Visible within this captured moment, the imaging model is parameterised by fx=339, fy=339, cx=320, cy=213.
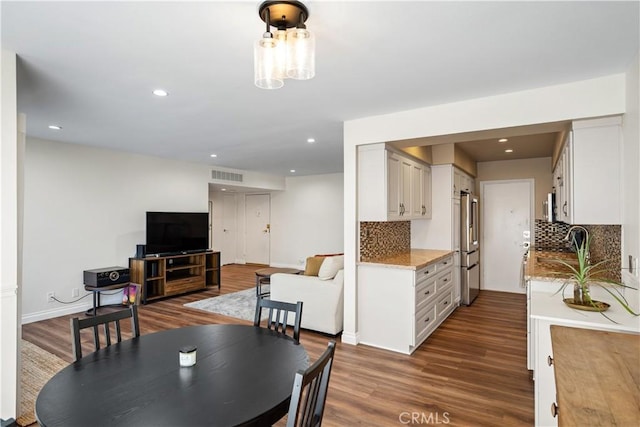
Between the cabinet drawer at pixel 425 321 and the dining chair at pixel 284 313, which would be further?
the cabinet drawer at pixel 425 321

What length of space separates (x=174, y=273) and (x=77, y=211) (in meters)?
1.97

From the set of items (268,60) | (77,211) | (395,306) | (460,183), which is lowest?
(395,306)

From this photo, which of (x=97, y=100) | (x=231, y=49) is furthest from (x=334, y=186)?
(x=231, y=49)

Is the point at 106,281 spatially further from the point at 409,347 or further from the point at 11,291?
the point at 409,347

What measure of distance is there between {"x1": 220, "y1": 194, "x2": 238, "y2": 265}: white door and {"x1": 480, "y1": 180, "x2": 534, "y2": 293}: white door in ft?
22.3

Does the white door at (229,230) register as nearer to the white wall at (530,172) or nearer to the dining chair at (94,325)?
the white wall at (530,172)

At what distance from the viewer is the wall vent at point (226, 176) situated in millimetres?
7203

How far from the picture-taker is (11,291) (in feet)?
6.95

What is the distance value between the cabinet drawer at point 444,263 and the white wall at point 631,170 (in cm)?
198

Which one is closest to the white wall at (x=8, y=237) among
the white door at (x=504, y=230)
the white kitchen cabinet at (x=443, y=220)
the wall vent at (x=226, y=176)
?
the white kitchen cabinet at (x=443, y=220)

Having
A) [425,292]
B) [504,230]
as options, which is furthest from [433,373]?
[504,230]

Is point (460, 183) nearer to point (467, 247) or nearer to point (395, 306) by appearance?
point (467, 247)

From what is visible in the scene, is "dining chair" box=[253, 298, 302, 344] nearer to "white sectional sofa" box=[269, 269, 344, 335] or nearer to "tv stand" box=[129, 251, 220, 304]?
"white sectional sofa" box=[269, 269, 344, 335]

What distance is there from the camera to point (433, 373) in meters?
3.04
